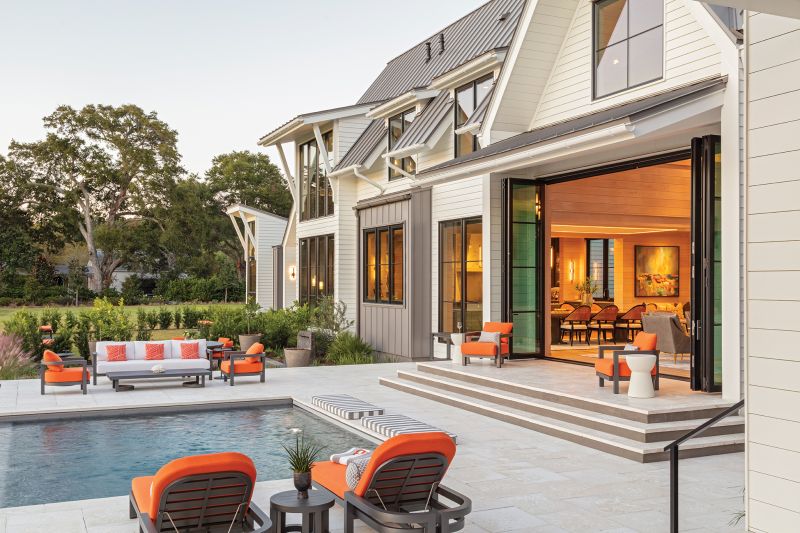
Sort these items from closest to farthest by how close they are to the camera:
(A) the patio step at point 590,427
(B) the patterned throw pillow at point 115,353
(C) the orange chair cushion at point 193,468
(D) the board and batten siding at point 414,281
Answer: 1. (C) the orange chair cushion at point 193,468
2. (A) the patio step at point 590,427
3. (B) the patterned throw pillow at point 115,353
4. (D) the board and batten siding at point 414,281

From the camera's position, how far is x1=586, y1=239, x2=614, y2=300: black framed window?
67.8ft

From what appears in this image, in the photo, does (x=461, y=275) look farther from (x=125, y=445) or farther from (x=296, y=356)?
(x=125, y=445)

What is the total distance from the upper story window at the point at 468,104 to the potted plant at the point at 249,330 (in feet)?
21.5

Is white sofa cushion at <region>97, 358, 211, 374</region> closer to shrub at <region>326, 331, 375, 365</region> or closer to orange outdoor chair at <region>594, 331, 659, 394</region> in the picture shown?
shrub at <region>326, 331, 375, 365</region>

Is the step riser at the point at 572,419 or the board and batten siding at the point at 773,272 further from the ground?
the board and batten siding at the point at 773,272

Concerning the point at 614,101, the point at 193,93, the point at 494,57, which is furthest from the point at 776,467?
the point at 193,93

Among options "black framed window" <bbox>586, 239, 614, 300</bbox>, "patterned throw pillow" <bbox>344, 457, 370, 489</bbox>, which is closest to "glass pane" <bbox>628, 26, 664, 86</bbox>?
"patterned throw pillow" <bbox>344, 457, 370, 489</bbox>

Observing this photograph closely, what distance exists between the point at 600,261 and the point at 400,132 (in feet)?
21.8

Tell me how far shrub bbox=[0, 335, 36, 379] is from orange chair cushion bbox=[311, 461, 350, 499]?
34.1 ft

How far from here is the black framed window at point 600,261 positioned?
20.7 m

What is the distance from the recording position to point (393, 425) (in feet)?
28.6

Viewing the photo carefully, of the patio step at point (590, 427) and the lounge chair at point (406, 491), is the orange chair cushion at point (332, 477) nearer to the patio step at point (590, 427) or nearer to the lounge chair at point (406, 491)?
the lounge chair at point (406, 491)

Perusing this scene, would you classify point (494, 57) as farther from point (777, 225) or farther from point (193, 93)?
point (193, 93)

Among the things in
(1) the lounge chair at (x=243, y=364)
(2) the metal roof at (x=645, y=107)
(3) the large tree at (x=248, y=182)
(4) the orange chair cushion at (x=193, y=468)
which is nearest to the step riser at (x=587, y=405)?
(2) the metal roof at (x=645, y=107)
